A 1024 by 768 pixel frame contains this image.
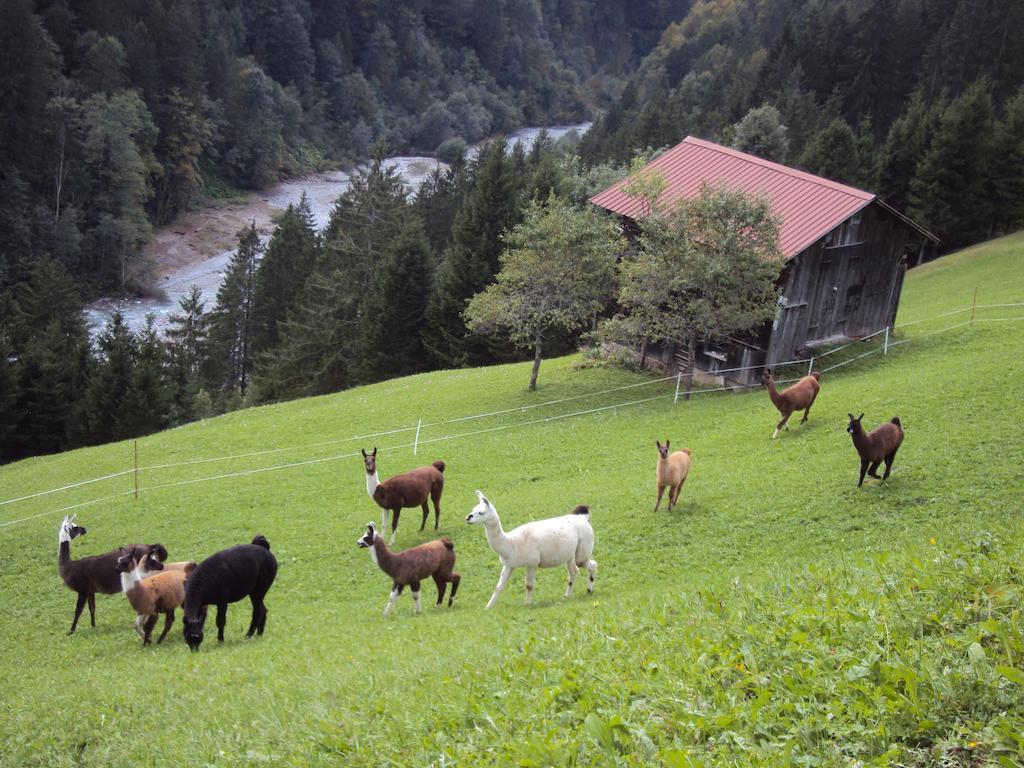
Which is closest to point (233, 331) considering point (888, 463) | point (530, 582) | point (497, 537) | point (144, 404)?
point (144, 404)

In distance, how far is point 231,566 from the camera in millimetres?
13594

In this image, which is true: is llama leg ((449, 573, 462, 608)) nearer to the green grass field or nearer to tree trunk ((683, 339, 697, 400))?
the green grass field

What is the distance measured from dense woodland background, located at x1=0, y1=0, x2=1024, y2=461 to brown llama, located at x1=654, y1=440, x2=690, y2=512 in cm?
1920

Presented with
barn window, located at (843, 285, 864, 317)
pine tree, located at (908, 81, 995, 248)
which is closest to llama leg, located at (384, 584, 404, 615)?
barn window, located at (843, 285, 864, 317)

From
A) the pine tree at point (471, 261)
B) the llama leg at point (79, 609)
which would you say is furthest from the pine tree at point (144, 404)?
the llama leg at point (79, 609)

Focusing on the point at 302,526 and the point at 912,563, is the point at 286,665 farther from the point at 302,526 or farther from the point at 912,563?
the point at 302,526

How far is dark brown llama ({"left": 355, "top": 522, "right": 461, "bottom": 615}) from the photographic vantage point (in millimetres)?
14094

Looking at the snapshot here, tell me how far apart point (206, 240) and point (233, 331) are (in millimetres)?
32579

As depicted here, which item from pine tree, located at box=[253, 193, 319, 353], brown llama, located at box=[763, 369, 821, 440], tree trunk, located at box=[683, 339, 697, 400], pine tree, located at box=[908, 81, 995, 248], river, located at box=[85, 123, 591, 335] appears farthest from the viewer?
river, located at box=[85, 123, 591, 335]

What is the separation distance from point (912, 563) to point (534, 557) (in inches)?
234

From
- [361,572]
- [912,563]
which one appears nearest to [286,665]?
[361,572]

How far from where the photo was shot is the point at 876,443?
1728 centimetres

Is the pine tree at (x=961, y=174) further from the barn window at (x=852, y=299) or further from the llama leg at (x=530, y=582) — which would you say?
the llama leg at (x=530, y=582)

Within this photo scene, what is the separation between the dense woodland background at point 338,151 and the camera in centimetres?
5547
